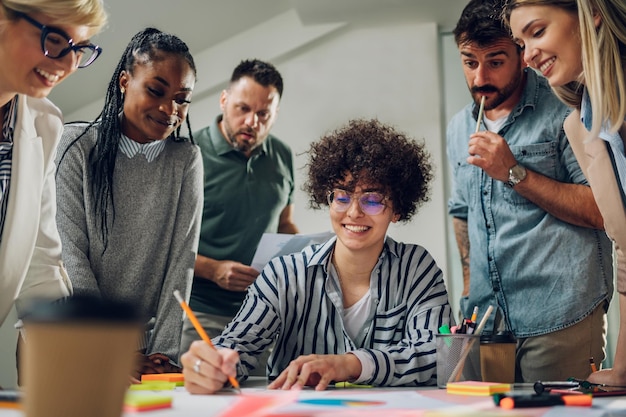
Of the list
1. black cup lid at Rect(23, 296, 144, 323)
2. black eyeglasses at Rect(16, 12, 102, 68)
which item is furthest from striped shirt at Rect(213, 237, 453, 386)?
black cup lid at Rect(23, 296, 144, 323)

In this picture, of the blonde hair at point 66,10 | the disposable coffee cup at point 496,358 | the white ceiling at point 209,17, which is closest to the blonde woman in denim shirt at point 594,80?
the disposable coffee cup at point 496,358

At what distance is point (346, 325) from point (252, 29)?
255 cm

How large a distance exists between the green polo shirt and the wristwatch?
1061 mm

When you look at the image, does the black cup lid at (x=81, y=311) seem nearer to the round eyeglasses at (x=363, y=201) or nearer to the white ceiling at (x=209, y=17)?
the round eyeglasses at (x=363, y=201)

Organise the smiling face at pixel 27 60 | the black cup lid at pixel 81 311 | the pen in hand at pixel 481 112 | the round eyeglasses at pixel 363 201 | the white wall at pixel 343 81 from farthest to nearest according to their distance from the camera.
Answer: the white wall at pixel 343 81 → the pen in hand at pixel 481 112 → the round eyeglasses at pixel 363 201 → the smiling face at pixel 27 60 → the black cup lid at pixel 81 311

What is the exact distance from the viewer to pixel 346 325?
174cm

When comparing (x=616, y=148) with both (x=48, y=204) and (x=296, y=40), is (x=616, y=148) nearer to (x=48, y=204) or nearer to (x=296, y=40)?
(x=48, y=204)

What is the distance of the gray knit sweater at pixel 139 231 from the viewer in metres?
1.84

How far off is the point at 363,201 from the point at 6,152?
848 millimetres

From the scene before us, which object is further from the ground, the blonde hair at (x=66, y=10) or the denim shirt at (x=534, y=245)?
the blonde hair at (x=66, y=10)

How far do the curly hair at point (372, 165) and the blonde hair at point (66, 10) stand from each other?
68 centimetres

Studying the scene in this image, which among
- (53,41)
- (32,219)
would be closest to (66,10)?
(53,41)

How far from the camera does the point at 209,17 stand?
3.62 metres

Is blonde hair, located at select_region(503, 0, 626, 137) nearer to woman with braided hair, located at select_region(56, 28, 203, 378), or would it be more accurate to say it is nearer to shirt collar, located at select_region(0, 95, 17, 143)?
woman with braided hair, located at select_region(56, 28, 203, 378)
